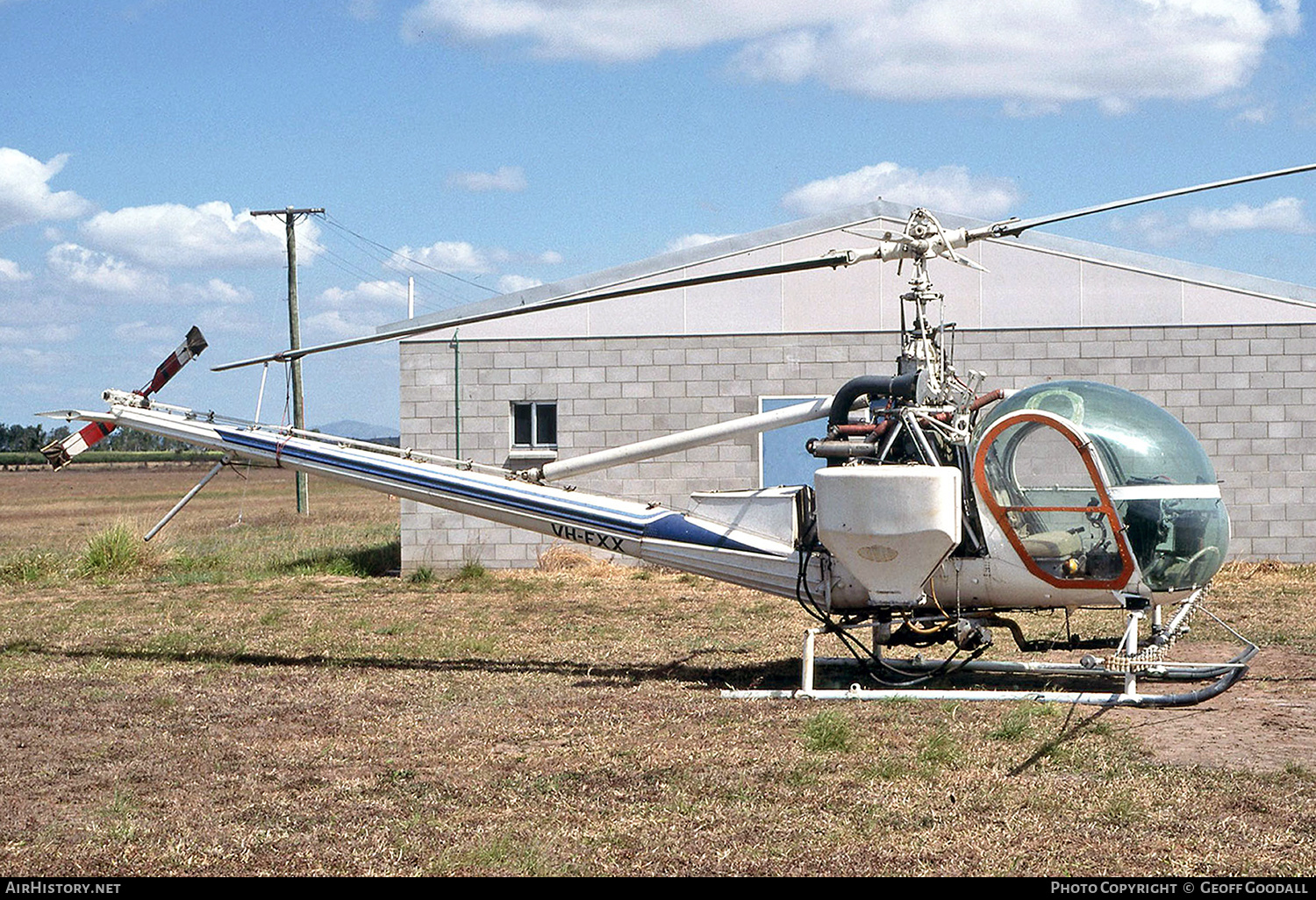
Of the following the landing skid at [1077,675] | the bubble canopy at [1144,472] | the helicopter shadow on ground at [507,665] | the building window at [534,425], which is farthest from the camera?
the building window at [534,425]

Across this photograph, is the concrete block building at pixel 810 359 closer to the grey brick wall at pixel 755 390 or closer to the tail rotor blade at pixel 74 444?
the grey brick wall at pixel 755 390

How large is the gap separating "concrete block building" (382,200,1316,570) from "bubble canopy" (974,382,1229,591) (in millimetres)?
7631

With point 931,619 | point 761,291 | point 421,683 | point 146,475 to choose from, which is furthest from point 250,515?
point 146,475

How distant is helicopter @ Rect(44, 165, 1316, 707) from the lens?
313 inches

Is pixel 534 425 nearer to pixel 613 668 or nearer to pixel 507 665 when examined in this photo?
pixel 507 665

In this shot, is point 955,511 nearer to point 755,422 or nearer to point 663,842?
point 755,422

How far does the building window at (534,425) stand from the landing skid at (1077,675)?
27.3 ft

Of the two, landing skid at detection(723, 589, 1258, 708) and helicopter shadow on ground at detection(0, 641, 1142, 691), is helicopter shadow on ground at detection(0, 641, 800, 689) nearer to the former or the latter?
helicopter shadow on ground at detection(0, 641, 1142, 691)

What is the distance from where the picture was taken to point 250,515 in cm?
3666

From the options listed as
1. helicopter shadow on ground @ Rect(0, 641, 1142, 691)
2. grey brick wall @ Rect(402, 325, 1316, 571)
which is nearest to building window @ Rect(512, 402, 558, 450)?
grey brick wall @ Rect(402, 325, 1316, 571)

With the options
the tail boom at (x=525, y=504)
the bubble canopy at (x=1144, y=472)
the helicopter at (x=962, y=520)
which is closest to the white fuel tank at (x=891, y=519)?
the helicopter at (x=962, y=520)

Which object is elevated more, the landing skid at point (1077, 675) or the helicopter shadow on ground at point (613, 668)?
the landing skid at point (1077, 675)

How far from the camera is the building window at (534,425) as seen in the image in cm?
1731

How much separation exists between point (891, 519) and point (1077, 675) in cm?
226
